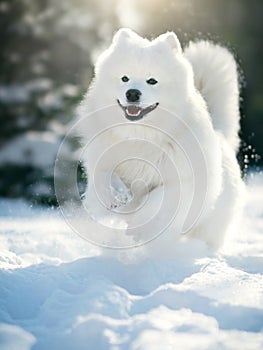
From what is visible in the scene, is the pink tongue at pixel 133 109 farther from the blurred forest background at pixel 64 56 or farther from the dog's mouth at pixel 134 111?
the blurred forest background at pixel 64 56

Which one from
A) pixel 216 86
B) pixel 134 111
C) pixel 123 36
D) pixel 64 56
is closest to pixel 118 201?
pixel 134 111

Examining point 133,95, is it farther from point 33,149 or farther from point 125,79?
point 33,149

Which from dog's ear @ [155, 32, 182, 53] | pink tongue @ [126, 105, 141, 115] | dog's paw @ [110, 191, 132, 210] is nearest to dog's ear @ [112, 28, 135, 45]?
dog's ear @ [155, 32, 182, 53]

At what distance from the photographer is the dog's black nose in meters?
3.75

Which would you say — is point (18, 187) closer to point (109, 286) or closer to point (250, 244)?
point (250, 244)

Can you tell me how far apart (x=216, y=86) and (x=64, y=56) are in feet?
30.0

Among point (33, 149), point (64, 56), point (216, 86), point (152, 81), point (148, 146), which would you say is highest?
point (64, 56)

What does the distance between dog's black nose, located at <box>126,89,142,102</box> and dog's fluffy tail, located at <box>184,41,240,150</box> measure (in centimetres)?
101

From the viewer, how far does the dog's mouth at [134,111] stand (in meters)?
3.82

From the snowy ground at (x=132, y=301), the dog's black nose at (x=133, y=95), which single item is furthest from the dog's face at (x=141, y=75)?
the snowy ground at (x=132, y=301)

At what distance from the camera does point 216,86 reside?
15.7ft

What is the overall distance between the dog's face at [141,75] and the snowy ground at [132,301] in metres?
0.85

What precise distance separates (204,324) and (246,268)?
98 cm

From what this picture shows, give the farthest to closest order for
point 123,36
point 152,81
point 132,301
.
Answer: point 123,36
point 152,81
point 132,301
